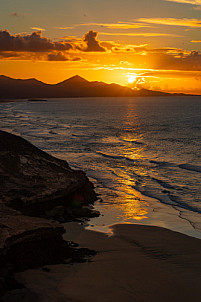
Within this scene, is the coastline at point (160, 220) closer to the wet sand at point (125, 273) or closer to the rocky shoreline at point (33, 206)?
the rocky shoreline at point (33, 206)

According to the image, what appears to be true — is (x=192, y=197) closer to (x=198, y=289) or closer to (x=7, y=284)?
(x=198, y=289)

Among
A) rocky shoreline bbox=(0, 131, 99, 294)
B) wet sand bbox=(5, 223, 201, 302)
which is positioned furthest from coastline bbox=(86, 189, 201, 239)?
wet sand bbox=(5, 223, 201, 302)

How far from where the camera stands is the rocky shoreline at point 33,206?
8172 millimetres

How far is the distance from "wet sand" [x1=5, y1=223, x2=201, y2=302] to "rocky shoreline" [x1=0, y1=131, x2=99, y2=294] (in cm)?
51

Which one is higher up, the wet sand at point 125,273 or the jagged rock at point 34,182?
the jagged rock at point 34,182

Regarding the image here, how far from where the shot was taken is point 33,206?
11.7m

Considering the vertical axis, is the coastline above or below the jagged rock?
below

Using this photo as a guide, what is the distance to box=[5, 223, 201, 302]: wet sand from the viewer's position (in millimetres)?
7074

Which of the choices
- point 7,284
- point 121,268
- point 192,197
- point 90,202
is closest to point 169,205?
point 192,197

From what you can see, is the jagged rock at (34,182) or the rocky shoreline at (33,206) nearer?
the rocky shoreline at (33,206)

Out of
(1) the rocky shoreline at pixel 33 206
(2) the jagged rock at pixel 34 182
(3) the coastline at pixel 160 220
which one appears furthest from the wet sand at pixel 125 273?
(2) the jagged rock at pixel 34 182

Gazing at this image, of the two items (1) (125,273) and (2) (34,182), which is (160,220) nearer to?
(2) (34,182)

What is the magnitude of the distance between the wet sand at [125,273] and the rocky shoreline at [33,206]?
20.0 inches

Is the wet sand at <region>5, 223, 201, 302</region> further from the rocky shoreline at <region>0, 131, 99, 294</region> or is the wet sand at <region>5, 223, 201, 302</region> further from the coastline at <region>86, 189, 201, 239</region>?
the coastline at <region>86, 189, 201, 239</region>
